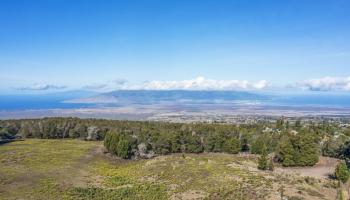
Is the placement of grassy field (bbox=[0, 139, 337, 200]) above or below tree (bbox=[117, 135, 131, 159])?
below

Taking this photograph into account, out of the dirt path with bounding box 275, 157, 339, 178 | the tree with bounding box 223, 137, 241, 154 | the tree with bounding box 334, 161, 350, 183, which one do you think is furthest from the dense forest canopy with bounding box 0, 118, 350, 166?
the tree with bounding box 334, 161, 350, 183

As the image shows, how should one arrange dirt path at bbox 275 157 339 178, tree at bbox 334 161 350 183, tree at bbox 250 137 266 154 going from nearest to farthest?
1. tree at bbox 334 161 350 183
2. dirt path at bbox 275 157 339 178
3. tree at bbox 250 137 266 154

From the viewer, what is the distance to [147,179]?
2179 inches

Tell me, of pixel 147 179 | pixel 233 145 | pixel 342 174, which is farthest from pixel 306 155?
pixel 147 179

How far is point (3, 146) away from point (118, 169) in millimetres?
40705

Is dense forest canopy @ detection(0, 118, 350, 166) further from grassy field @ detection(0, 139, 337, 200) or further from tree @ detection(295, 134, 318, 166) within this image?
grassy field @ detection(0, 139, 337, 200)

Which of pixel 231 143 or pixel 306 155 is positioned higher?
pixel 231 143

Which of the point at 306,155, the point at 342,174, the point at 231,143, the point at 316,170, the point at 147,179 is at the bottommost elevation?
the point at 147,179

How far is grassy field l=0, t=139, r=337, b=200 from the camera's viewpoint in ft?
150

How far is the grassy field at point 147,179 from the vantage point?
45.7 metres

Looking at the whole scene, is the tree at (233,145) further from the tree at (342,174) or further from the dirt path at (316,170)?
the tree at (342,174)

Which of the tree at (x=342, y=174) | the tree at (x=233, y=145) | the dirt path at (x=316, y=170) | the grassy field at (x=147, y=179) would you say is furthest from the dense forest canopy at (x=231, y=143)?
the tree at (x=342, y=174)

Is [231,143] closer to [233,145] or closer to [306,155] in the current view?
[233,145]

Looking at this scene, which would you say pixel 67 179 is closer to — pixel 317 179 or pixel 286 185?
pixel 286 185
